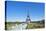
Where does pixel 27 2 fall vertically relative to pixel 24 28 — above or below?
above

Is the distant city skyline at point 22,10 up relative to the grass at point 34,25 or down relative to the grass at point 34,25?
up

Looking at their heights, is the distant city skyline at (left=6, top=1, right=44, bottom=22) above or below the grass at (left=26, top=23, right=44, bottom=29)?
above

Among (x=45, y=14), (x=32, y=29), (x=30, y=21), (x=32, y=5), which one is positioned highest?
(x=32, y=5)

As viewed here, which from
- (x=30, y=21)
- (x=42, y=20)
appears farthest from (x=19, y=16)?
(x=42, y=20)

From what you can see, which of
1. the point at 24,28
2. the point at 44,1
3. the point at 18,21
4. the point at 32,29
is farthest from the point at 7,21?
the point at 44,1

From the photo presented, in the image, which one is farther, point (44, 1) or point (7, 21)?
point (44, 1)

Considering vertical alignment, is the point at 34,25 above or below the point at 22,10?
below

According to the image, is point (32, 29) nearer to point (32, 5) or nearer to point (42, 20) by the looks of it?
point (42, 20)

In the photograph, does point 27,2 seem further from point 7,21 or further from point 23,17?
point 7,21
